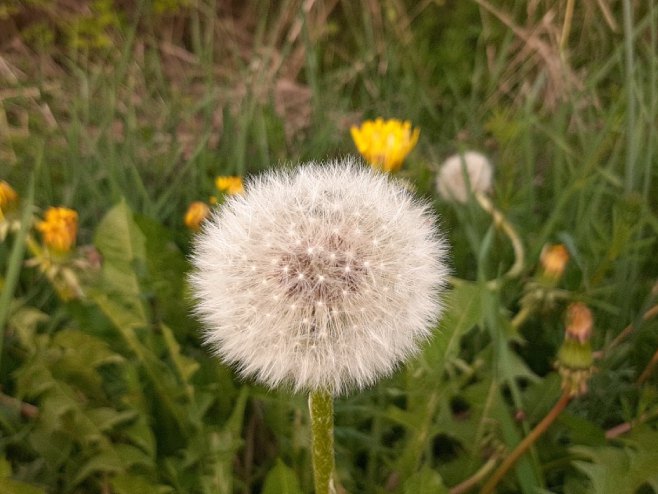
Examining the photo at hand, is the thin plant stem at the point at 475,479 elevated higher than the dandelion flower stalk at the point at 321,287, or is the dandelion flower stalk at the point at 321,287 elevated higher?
the dandelion flower stalk at the point at 321,287

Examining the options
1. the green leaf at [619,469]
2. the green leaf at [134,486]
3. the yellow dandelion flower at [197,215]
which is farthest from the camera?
the yellow dandelion flower at [197,215]

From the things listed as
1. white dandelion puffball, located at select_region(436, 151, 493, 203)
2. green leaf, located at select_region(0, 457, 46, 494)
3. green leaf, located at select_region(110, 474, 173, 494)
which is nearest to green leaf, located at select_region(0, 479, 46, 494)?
green leaf, located at select_region(0, 457, 46, 494)

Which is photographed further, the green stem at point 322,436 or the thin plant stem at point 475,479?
the thin plant stem at point 475,479

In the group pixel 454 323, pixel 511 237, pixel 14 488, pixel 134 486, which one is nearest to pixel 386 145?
pixel 511 237

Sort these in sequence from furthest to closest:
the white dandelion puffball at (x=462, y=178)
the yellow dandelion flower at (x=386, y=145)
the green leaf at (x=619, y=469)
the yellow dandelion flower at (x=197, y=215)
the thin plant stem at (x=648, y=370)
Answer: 1. the white dandelion puffball at (x=462, y=178)
2. the yellow dandelion flower at (x=386, y=145)
3. the yellow dandelion flower at (x=197, y=215)
4. the thin plant stem at (x=648, y=370)
5. the green leaf at (x=619, y=469)

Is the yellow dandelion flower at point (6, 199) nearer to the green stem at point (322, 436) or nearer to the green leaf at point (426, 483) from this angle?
the green stem at point (322, 436)

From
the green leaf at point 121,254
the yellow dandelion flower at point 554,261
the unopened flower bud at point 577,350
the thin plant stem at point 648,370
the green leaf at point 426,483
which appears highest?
the green leaf at point 121,254

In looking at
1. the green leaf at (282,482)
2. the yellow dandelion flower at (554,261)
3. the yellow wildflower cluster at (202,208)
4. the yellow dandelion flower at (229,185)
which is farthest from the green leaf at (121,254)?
the yellow dandelion flower at (554,261)

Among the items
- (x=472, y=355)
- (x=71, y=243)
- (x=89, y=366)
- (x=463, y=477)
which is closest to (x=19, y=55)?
(x=71, y=243)
